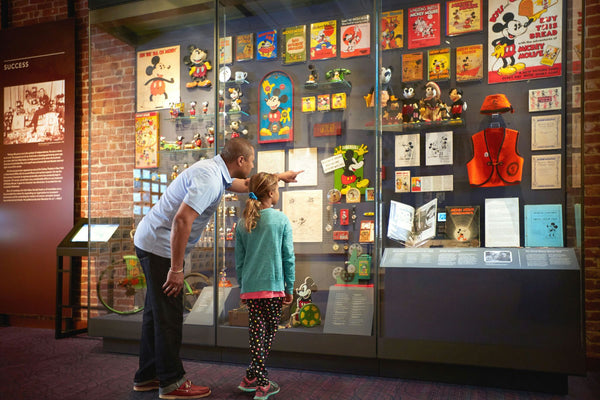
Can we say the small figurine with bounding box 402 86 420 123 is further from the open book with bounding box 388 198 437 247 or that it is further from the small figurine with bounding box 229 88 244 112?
the small figurine with bounding box 229 88 244 112

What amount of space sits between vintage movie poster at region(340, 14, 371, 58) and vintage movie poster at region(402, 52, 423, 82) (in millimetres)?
304

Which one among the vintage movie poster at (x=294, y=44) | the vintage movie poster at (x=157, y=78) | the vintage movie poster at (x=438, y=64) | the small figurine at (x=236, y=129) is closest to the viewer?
the vintage movie poster at (x=438, y=64)

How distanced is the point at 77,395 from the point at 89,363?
84 centimetres

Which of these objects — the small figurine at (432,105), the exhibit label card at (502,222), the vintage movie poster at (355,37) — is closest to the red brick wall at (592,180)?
the exhibit label card at (502,222)

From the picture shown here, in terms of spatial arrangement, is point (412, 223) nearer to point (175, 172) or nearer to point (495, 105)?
point (495, 105)

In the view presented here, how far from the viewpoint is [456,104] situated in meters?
3.54

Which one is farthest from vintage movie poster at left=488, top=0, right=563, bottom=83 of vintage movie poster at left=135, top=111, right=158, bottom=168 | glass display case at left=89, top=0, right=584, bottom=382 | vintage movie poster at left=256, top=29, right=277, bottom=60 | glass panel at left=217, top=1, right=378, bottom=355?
vintage movie poster at left=135, top=111, right=158, bottom=168

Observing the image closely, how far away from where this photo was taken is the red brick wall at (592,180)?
354cm

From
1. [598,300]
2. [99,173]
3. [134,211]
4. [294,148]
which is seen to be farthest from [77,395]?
[598,300]

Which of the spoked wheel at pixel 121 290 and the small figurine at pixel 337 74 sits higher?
the small figurine at pixel 337 74

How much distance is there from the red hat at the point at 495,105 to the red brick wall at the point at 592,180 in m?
0.71

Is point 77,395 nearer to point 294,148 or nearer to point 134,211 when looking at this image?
point 134,211

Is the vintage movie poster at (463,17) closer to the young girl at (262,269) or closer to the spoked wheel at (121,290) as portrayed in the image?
the young girl at (262,269)

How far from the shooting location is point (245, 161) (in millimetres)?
3004
